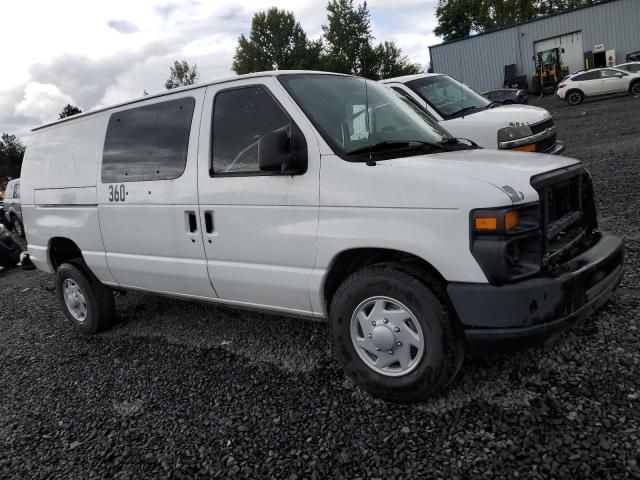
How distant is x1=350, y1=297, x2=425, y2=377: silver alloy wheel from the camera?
9.56 ft

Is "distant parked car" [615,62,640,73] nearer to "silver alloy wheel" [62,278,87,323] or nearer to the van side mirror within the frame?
the van side mirror

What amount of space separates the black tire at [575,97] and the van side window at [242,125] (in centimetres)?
2500

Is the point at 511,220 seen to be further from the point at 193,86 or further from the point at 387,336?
the point at 193,86

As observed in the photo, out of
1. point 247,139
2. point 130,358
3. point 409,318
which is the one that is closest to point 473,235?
point 409,318

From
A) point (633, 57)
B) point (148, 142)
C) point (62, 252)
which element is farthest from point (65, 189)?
point (633, 57)

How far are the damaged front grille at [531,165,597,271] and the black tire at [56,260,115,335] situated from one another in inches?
156

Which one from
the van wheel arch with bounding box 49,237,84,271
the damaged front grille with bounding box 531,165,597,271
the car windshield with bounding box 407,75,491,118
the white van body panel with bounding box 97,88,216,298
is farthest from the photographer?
the car windshield with bounding box 407,75,491,118

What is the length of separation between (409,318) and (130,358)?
2.63 m

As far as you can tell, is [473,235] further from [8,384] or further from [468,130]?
[468,130]

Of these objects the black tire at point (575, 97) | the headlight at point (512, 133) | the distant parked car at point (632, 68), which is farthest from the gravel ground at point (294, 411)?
the distant parked car at point (632, 68)

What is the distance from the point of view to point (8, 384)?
4.36 meters

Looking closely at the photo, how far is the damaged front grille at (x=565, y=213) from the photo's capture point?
278cm

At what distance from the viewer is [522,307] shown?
258 cm

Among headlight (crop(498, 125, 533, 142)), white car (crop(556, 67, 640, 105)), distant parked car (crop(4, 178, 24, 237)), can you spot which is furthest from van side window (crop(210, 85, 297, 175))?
white car (crop(556, 67, 640, 105))
